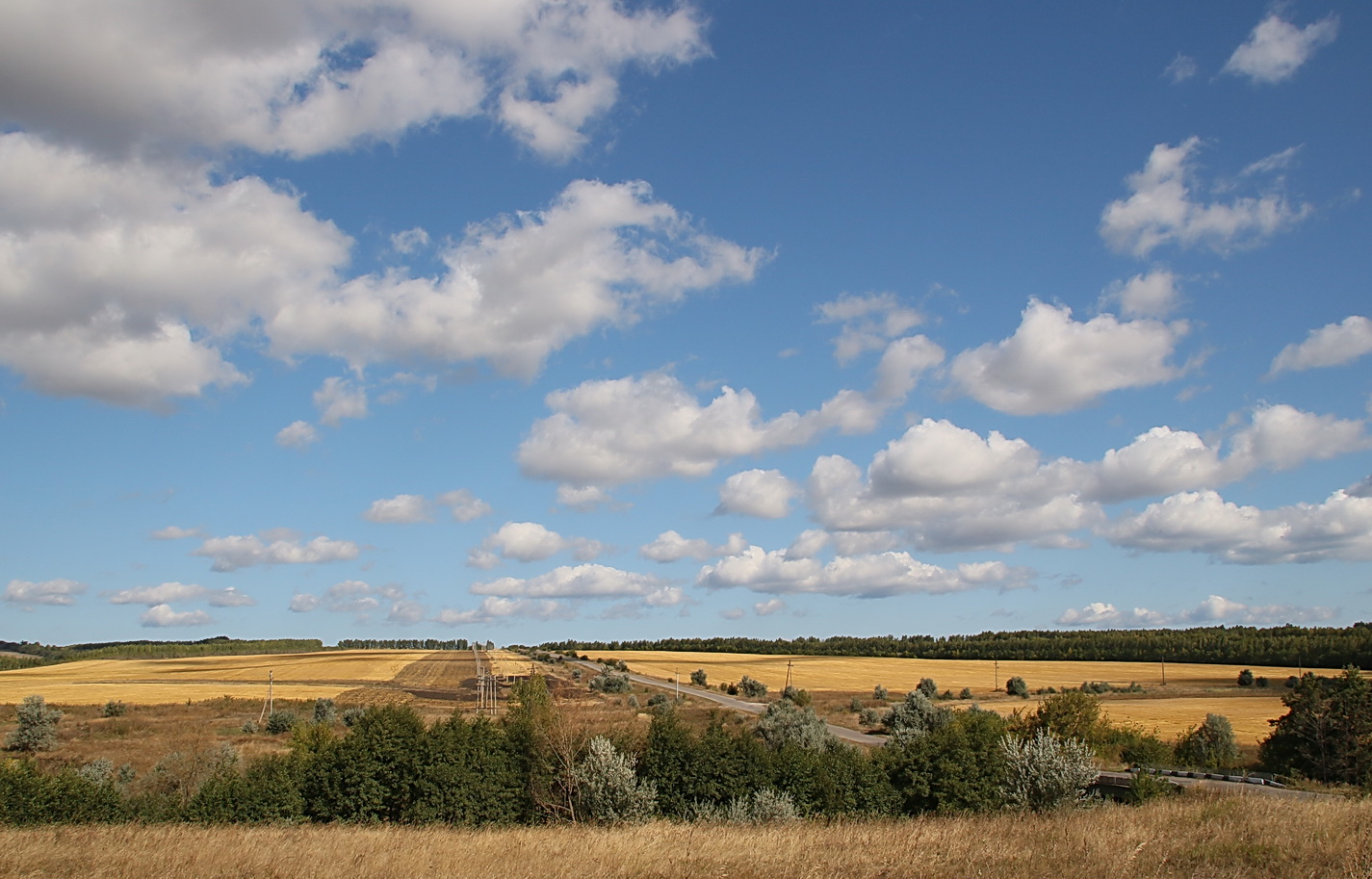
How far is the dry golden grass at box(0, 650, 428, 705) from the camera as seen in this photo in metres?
101

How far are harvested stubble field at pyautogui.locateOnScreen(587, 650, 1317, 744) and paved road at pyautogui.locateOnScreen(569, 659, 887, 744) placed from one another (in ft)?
24.9

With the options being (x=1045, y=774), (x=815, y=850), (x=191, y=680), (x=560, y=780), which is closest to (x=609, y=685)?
(x=191, y=680)

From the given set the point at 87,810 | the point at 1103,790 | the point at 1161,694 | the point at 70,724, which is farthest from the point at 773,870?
the point at 1161,694

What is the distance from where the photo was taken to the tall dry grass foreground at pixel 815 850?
11523 millimetres

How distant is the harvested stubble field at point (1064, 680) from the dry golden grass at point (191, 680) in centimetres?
4953

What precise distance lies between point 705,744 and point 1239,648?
156741 mm

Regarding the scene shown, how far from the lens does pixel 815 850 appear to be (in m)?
13.6

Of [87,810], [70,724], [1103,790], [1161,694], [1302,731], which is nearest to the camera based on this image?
[87,810]

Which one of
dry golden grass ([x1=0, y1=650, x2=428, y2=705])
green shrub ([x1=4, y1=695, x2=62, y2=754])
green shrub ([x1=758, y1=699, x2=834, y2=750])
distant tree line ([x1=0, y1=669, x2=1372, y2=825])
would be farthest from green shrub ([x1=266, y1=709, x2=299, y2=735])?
green shrub ([x1=758, y1=699, x2=834, y2=750])

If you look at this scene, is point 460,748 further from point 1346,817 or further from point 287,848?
point 1346,817

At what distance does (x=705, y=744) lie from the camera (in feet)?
116

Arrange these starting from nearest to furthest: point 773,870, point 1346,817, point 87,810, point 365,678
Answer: point 773,870
point 1346,817
point 87,810
point 365,678

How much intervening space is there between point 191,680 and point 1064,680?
12656cm

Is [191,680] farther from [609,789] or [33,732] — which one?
[609,789]
